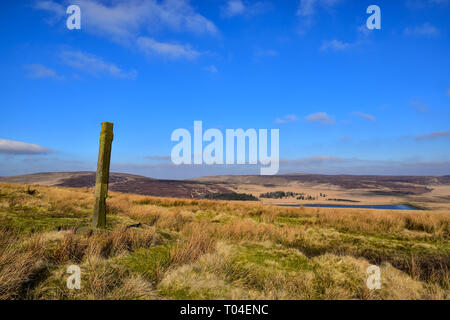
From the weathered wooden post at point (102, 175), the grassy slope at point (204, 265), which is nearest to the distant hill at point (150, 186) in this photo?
the weathered wooden post at point (102, 175)

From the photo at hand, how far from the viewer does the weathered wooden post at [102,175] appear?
302 inches

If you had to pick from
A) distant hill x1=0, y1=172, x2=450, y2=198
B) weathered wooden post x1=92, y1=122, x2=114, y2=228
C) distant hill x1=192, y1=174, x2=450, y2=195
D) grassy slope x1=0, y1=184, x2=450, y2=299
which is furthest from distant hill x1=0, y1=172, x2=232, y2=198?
grassy slope x1=0, y1=184, x2=450, y2=299

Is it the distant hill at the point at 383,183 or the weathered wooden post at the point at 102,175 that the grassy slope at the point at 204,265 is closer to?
the weathered wooden post at the point at 102,175

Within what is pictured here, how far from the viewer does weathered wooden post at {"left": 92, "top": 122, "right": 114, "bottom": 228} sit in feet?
25.1

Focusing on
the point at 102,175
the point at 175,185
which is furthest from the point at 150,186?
the point at 102,175

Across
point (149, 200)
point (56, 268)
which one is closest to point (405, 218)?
point (56, 268)

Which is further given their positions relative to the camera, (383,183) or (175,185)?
(383,183)

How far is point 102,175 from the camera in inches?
301

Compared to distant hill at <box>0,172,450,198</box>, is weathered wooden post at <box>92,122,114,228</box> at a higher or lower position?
higher

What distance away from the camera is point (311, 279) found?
512 cm

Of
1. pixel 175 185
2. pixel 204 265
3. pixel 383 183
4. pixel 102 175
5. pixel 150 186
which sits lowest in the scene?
pixel 383 183

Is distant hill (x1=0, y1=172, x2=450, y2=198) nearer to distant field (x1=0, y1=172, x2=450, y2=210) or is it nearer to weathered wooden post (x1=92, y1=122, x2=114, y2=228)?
distant field (x1=0, y1=172, x2=450, y2=210)

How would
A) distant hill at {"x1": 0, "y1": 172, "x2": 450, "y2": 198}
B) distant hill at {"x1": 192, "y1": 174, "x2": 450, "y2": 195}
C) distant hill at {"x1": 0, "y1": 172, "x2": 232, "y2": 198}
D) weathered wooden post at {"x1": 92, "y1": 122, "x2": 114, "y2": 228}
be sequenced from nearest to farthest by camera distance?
weathered wooden post at {"x1": 92, "y1": 122, "x2": 114, "y2": 228}, distant hill at {"x1": 0, "y1": 172, "x2": 232, "y2": 198}, distant hill at {"x1": 0, "y1": 172, "x2": 450, "y2": 198}, distant hill at {"x1": 192, "y1": 174, "x2": 450, "y2": 195}

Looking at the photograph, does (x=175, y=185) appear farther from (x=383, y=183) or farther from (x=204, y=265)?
(x=383, y=183)
